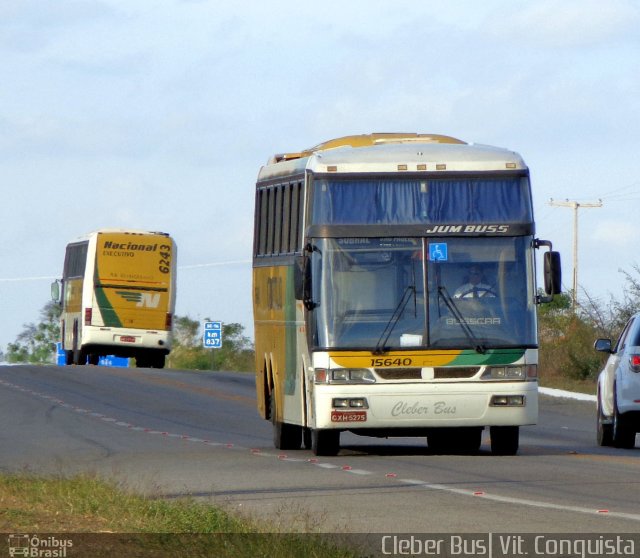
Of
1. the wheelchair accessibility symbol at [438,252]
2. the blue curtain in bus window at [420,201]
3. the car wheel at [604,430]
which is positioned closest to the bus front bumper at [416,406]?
the wheelchair accessibility symbol at [438,252]

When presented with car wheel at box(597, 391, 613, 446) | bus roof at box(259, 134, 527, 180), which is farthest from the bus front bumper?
car wheel at box(597, 391, 613, 446)

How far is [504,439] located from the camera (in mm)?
20750

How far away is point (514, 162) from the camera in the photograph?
20.4 meters

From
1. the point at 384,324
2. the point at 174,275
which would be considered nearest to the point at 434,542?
the point at 384,324

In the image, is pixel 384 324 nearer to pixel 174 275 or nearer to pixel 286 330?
pixel 286 330

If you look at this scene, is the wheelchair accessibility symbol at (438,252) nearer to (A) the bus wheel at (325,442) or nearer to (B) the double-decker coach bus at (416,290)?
(B) the double-decker coach bus at (416,290)

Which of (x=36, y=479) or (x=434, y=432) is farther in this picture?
(x=434, y=432)

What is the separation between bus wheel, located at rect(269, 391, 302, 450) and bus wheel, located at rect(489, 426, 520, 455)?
2744 mm

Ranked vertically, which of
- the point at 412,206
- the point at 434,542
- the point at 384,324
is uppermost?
the point at 412,206

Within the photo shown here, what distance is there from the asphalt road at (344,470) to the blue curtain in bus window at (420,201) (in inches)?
107

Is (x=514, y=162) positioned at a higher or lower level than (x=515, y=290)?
higher

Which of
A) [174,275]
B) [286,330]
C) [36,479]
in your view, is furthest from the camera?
[174,275]

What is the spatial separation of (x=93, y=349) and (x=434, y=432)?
36.6 meters

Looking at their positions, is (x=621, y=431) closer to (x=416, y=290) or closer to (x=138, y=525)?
(x=416, y=290)
